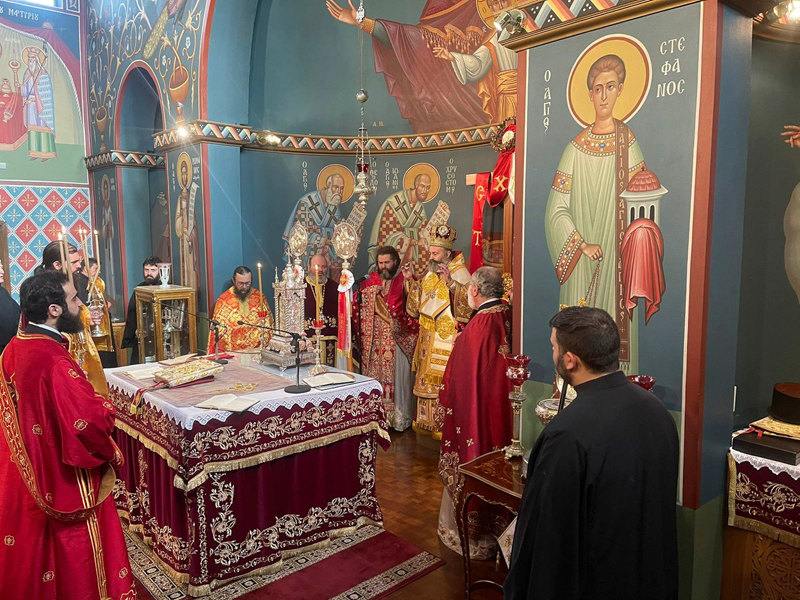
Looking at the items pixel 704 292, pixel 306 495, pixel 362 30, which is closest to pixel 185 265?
pixel 362 30

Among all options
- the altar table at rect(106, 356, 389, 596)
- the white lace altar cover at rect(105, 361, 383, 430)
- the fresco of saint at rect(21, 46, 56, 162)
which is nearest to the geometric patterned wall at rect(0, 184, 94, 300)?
the fresco of saint at rect(21, 46, 56, 162)

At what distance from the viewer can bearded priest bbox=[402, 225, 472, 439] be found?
19.7 ft

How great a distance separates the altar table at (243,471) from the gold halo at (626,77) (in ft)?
7.65

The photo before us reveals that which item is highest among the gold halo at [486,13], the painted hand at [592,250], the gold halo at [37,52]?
the gold halo at [37,52]

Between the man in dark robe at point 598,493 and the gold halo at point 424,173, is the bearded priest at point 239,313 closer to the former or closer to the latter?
the gold halo at point 424,173

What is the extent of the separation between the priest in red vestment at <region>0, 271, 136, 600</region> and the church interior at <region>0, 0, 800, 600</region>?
0.07 ft

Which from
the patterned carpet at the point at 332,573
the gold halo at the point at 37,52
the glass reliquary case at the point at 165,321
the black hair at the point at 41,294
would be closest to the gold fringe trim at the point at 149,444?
the patterned carpet at the point at 332,573

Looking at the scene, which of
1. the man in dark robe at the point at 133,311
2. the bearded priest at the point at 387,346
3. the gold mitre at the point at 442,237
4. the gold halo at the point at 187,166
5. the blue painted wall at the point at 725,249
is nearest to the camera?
the blue painted wall at the point at 725,249

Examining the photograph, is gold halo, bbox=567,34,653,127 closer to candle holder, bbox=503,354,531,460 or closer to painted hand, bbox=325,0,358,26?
candle holder, bbox=503,354,531,460

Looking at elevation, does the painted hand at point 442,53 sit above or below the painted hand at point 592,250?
above

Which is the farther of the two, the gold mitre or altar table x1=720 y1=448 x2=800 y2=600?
the gold mitre

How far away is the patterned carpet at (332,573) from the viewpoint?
3633 mm

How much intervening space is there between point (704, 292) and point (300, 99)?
641 centimetres

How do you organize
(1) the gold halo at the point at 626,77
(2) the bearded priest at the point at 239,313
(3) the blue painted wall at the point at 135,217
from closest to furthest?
(1) the gold halo at the point at 626,77, (2) the bearded priest at the point at 239,313, (3) the blue painted wall at the point at 135,217
